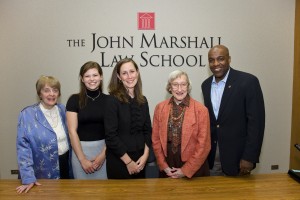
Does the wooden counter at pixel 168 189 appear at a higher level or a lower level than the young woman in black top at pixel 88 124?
lower

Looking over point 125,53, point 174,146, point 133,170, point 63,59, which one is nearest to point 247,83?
point 174,146

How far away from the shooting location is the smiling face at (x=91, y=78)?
2465 millimetres

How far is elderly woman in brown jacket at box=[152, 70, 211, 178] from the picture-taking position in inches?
90.5

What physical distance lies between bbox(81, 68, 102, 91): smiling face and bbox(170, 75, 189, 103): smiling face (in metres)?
0.64

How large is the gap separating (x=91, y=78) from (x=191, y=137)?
0.95 m

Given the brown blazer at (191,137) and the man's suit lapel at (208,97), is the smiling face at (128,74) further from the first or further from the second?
the man's suit lapel at (208,97)

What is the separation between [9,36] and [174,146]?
2.72 m

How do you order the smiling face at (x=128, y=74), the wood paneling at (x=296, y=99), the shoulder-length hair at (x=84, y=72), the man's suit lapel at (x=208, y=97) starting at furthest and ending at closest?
the wood paneling at (x=296, y=99), the man's suit lapel at (x=208, y=97), the shoulder-length hair at (x=84, y=72), the smiling face at (x=128, y=74)

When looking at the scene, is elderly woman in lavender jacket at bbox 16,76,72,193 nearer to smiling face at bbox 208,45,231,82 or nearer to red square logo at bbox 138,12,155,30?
smiling face at bbox 208,45,231,82

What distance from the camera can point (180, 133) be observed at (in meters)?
2.34

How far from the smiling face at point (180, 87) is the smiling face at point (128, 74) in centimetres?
31

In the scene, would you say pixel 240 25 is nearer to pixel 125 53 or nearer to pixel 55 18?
pixel 125 53

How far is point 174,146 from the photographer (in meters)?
2.37

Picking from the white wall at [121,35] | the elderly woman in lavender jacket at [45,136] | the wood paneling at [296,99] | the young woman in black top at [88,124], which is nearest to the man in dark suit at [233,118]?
the young woman in black top at [88,124]
